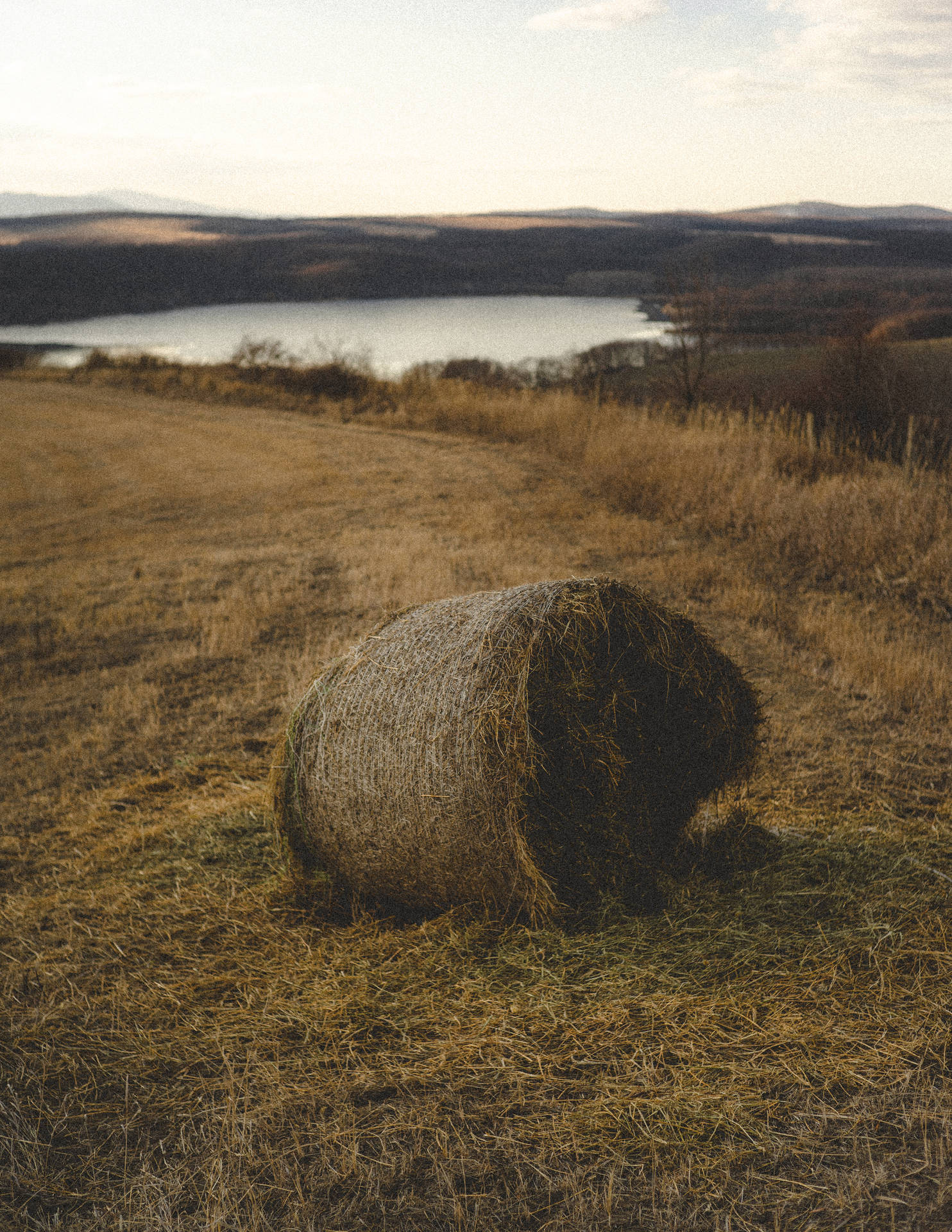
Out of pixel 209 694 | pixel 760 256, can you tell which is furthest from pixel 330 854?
pixel 760 256

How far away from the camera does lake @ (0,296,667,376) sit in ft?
132

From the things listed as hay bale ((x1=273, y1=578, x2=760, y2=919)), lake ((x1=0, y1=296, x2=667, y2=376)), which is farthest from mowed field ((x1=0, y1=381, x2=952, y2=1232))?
lake ((x1=0, y1=296, x2=667, y2=376))

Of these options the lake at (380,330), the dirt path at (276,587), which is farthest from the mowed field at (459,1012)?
the lake at (380,330)

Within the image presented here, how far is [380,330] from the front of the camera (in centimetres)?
6197

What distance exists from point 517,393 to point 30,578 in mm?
15335

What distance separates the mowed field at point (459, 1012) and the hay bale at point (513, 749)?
9.8 inches

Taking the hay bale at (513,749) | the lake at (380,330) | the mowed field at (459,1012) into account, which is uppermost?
the lake at (380,330)

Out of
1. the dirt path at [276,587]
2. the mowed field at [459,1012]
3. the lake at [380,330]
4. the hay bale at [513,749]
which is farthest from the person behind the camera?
the lake at [380,330]

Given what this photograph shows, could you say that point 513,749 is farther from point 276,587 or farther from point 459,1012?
point 276,587

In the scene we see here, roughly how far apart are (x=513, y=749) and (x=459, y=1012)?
1059mm

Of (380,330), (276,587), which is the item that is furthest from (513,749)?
(380,330)

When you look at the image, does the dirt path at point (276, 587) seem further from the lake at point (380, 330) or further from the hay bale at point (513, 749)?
the lake at point (380, 330)

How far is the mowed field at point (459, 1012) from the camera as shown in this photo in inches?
118

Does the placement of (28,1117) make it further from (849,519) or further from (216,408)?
(216,408)
